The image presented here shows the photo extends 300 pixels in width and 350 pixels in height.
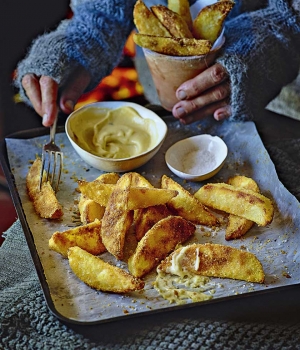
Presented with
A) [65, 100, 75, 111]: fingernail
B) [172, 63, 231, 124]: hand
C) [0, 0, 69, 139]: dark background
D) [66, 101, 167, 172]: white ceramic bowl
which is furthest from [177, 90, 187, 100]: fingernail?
[0, 0, 69, 139]: dark background

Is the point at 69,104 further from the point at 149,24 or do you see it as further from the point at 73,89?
the point at 149,24

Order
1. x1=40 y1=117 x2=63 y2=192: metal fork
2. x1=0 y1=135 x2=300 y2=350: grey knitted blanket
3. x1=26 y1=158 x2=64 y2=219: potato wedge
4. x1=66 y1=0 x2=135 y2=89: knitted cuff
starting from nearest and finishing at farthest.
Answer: x1=0 y1=135 x2=300 y2=350: grey knitted blanket < x1=26 y1=158 x2=64 y2=219: potato wedge < x1=40 y1=117 x2=63 y2=192: metal fork < x1=66 y1=0 x2=135 y2=89: knitted cuff

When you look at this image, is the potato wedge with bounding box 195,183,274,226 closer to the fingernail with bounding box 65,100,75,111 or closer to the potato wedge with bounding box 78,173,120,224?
the potato wedge with bounding box 78,173,120,224

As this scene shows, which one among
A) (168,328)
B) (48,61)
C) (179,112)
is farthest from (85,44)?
(168,328)

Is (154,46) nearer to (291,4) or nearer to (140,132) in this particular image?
(140,132)

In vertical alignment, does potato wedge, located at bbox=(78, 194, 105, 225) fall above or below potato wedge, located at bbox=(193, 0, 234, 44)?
below

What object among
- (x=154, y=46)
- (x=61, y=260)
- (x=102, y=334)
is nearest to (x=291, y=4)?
(x=154, y=46)
